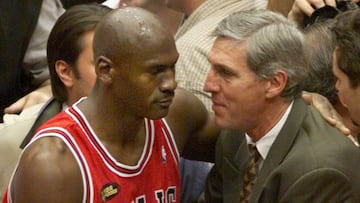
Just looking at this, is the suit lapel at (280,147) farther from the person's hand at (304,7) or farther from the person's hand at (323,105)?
the person's hand at (304,7)

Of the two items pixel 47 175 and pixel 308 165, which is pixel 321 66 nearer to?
pixel 308 165

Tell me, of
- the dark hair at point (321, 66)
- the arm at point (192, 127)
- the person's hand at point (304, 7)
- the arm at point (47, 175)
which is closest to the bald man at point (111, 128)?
Answer: the arm at point (47, 175)

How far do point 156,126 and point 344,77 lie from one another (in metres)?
0.51

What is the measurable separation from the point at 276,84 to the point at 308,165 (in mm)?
247

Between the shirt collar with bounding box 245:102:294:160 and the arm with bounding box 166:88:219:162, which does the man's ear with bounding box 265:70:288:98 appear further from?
the arm with bounding box 166:88:219:162

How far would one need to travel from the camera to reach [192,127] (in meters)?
2.54

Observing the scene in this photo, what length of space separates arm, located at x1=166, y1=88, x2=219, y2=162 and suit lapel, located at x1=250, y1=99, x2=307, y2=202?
0.79 feet

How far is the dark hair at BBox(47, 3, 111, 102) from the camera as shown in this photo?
2752mm

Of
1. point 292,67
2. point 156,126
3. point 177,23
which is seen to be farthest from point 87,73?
point 177,23

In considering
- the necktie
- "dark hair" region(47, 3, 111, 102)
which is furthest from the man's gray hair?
"dark hair" region(47, 3, 111, 102)

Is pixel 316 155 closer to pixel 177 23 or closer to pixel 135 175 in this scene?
pixel 135 175

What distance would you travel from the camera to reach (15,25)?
134 inches

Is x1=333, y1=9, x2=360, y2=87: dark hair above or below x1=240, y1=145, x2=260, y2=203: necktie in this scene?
above

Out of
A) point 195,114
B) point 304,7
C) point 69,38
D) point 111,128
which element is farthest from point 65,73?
point 304,7
